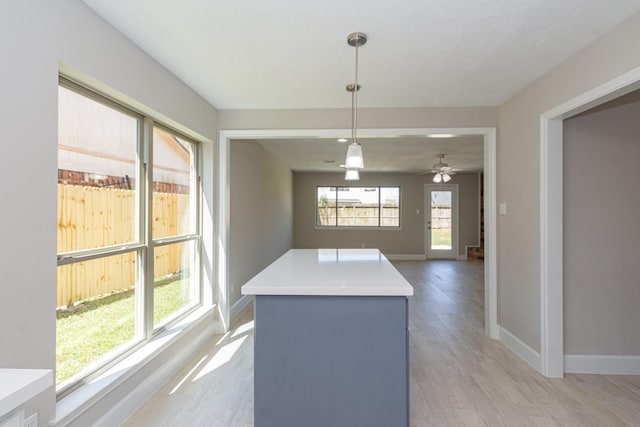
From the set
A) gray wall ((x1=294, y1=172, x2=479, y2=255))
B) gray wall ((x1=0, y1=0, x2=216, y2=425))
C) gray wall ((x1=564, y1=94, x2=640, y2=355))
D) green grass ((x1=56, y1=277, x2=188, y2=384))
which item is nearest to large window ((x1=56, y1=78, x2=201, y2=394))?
green grass ((x1=56, y1=277, x2=188, y2=384))

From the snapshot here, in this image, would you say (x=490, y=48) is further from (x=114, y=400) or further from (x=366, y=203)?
(x=366, y=203)

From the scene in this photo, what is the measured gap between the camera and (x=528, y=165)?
112 inches

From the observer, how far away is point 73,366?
1.88 meters

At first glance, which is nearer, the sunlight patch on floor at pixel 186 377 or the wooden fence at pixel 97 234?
the wooden fence at pixel 97 234

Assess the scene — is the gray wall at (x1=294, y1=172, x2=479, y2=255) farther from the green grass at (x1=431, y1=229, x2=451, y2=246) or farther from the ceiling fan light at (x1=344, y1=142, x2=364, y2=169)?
the ceiling fan light at (x1=344, y1=142, x2=364, y2=169)

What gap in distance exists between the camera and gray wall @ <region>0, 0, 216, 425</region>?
4.35 ft

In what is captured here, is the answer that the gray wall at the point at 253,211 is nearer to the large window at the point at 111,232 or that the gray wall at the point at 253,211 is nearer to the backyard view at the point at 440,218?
the large window at the point at 111,232

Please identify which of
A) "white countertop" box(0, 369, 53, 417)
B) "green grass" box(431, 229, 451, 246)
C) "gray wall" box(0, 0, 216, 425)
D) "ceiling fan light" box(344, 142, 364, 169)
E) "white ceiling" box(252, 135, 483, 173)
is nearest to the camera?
"white countertop" box(0, 369, 53, 417)

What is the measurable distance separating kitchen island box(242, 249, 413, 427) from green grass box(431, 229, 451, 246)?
794 cm

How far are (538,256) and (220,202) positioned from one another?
3.01m

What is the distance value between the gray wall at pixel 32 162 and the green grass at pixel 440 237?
8648 millimetres

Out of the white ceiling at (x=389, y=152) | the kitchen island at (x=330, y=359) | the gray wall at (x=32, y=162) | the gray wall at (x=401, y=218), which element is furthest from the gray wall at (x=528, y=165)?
the gray wall at (x=401, y=218)

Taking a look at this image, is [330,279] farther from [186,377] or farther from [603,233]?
[603,233]

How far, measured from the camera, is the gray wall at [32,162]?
133 centimetres
